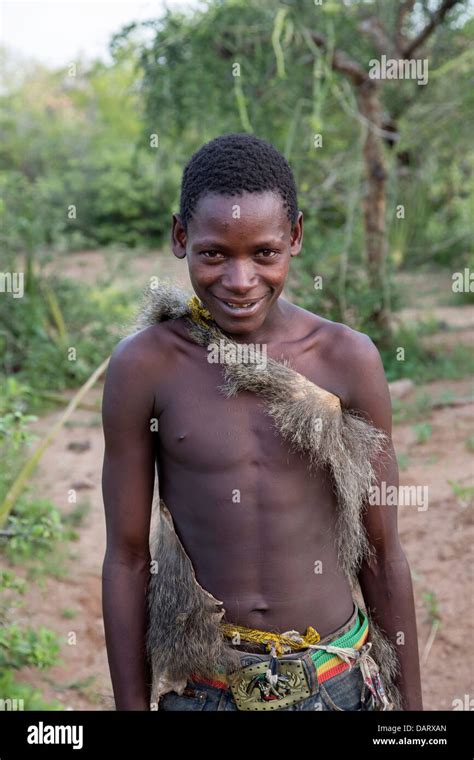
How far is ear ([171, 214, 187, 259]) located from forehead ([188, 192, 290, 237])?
8cm

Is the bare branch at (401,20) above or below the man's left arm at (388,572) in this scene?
above

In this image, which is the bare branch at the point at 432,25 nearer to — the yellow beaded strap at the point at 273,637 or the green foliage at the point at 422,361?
the green foliage at the point at 422,361

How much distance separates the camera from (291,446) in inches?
61.1

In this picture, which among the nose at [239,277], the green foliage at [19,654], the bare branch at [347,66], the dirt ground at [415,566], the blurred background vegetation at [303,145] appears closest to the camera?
the nose at [239,277]

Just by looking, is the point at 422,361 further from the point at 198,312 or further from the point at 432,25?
the point at 198,312

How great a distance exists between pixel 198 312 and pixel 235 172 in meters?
0.27

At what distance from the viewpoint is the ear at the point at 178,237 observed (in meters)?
1.55

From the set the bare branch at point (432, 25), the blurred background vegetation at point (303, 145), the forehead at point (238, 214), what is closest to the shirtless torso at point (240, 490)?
the forehead at point (238, 214)

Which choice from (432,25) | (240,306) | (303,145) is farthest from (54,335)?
(240,306)

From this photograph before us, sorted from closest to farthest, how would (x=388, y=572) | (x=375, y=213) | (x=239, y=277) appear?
(x=239, y=277), (x=388, y=572), (x=375, y=213)

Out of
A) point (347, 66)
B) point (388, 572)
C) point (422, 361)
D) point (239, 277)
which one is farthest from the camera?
point (422, 361)

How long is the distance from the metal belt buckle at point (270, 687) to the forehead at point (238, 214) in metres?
0.78
